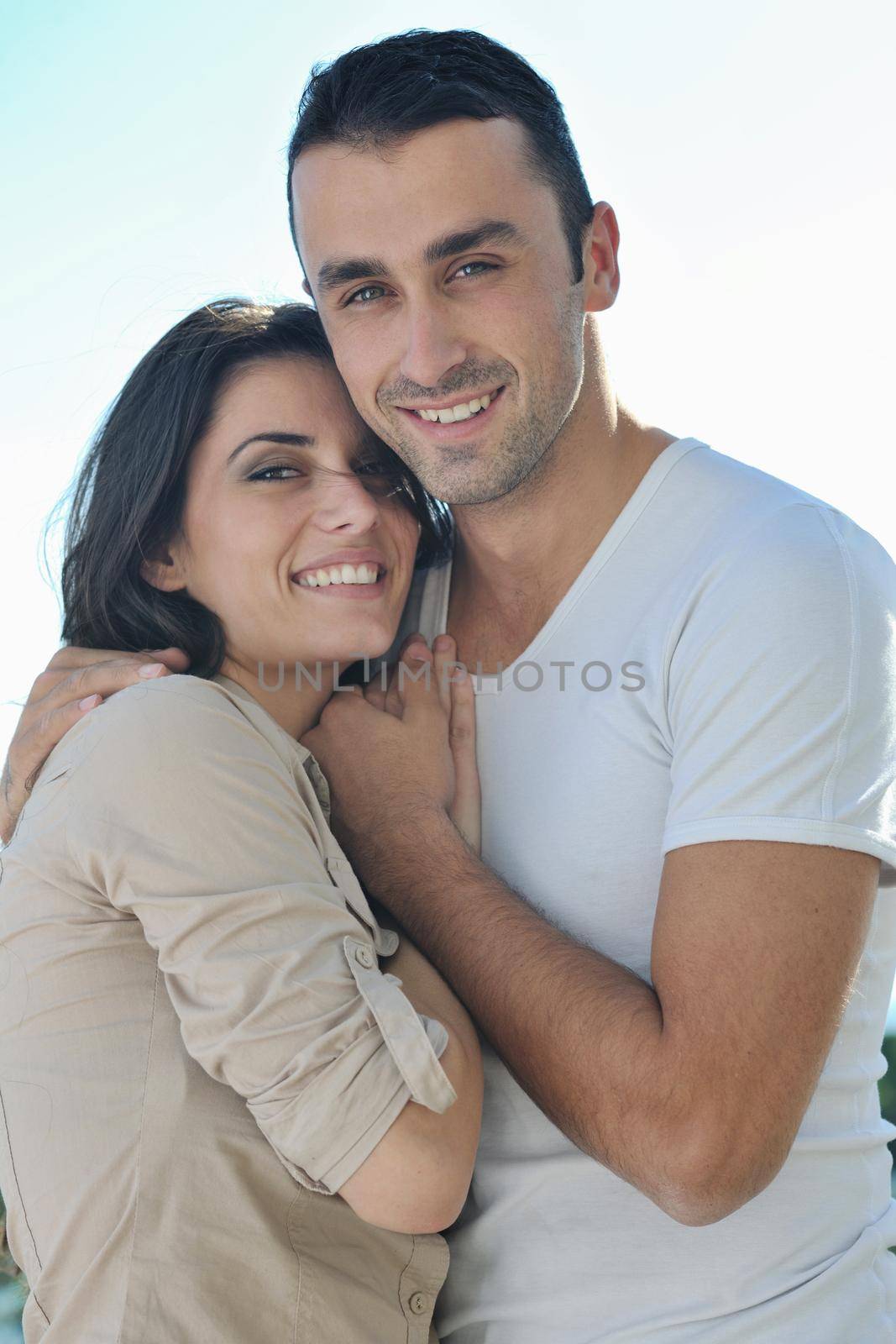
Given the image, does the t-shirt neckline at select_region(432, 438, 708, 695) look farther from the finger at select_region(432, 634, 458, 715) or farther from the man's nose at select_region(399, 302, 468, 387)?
the man's nose at select_region(399, 302, 468, 387)

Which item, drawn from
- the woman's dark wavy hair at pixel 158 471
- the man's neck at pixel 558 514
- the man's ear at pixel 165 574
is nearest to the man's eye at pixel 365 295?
the woman's dark wavy hair at pixel 158 471

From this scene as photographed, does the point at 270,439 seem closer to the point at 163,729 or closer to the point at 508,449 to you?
the point at 508,449

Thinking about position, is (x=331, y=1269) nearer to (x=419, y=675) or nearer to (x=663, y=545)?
(x=419, y=675)

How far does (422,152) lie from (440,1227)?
5.32 feet

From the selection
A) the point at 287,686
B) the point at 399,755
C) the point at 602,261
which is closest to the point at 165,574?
the point at 287,686

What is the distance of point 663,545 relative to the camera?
193 centimetres

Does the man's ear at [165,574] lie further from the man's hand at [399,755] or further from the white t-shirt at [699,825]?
the white t-shirt at [699,825]

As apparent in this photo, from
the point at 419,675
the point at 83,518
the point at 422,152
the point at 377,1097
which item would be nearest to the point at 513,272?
the point at 422,152

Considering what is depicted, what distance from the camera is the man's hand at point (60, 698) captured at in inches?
72.6

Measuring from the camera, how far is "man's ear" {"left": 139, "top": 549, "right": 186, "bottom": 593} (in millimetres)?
2109

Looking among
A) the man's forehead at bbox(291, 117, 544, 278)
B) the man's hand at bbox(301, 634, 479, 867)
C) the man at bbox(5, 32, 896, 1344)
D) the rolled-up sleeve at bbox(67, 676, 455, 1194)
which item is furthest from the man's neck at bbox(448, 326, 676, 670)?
the rolled-up sleeve at bbox(67, 676, 455, 1194)

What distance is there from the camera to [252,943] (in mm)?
1461

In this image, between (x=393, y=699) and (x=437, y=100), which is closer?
(x=437, y=100)

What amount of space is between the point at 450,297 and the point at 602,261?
0.42 meters
